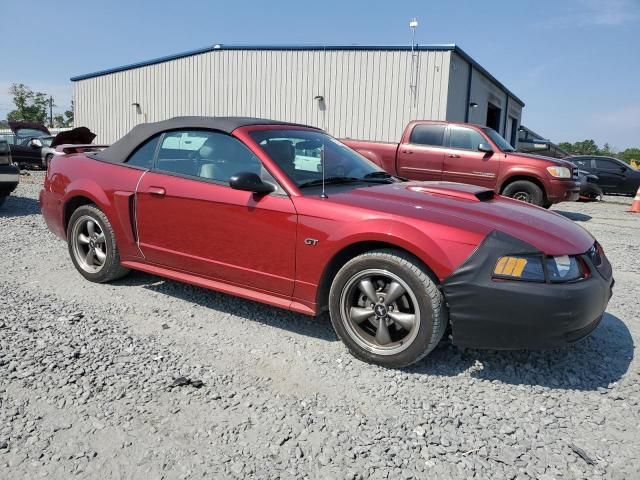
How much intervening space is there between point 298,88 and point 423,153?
841cm

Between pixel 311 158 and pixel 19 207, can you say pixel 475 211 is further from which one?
pixel 19 207

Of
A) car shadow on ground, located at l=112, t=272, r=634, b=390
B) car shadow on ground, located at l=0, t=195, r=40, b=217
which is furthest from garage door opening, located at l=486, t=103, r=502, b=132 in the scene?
car shadow on ground, located at l=112, t=272, r=634, b=390

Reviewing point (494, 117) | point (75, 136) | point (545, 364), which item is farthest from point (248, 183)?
point (494, 117)

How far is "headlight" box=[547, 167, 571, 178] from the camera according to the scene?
9.67 meters

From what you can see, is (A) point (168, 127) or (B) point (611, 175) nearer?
(A) point (168, 127)

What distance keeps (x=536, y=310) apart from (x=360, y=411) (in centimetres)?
107

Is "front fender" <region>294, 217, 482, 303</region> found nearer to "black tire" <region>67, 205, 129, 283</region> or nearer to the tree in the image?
"black tire" <region>67, 205, 129, 283</region>

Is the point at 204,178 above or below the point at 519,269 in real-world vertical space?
above

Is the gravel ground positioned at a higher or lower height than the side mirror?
lower

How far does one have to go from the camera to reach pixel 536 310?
8.92ft

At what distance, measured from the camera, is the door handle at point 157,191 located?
391 cm

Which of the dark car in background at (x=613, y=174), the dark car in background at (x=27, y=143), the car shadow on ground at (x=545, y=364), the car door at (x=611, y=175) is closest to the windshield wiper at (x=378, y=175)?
the car shadow on ground at (x=545, y=364)

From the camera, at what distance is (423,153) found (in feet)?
33.5

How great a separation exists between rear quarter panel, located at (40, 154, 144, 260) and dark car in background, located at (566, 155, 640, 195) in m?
16.0
